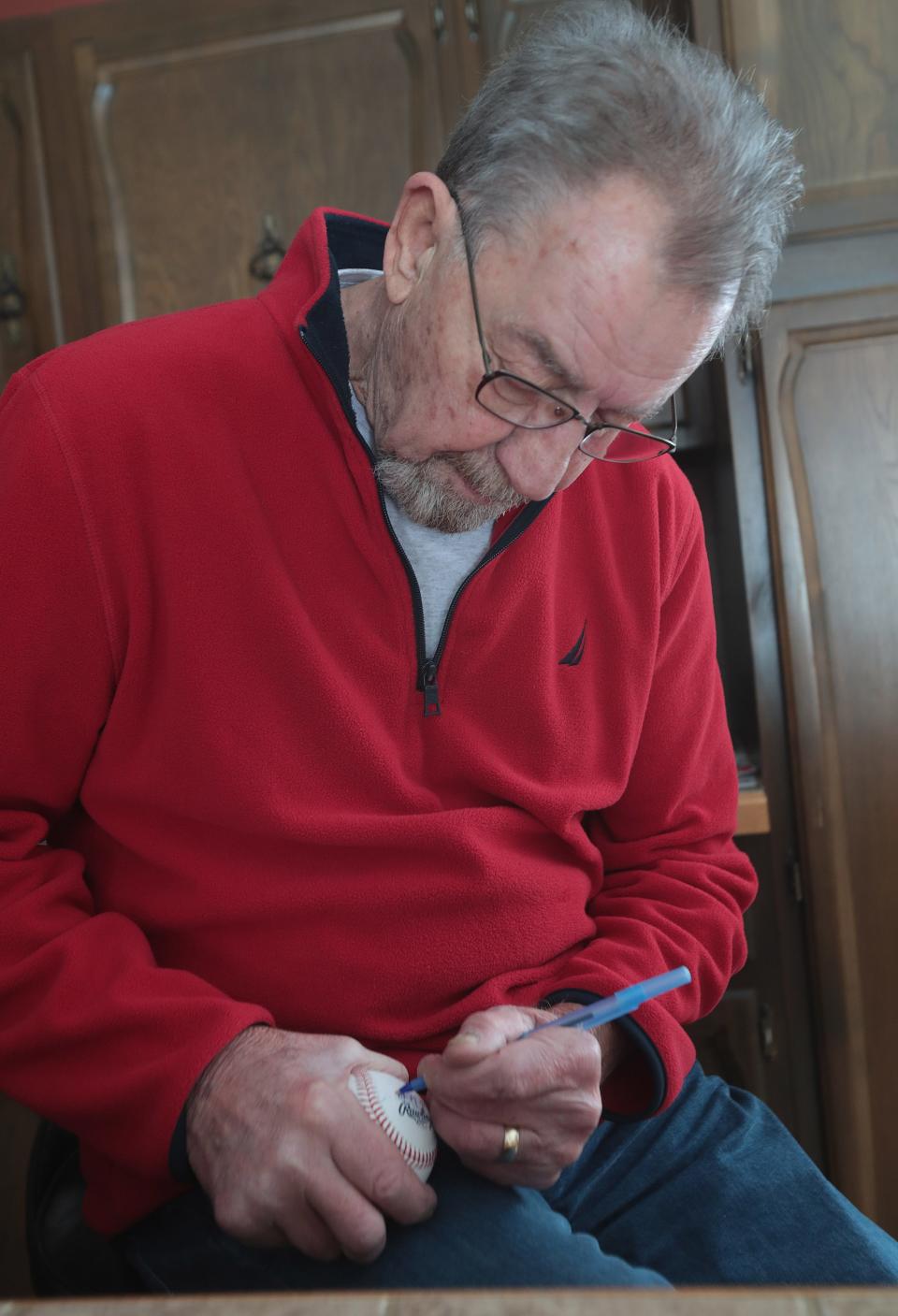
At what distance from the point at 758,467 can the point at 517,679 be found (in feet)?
3.65

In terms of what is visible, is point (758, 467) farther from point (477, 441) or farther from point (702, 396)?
point (477, 441)

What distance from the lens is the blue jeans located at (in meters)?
0.89

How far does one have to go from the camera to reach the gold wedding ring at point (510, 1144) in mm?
937

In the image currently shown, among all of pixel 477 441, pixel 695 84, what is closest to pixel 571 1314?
pixel 477 441

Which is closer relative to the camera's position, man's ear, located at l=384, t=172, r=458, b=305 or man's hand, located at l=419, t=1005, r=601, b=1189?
man's hand, located at l=419, t=1005, r=601, b=1189

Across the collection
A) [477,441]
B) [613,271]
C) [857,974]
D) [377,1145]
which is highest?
[613,271]

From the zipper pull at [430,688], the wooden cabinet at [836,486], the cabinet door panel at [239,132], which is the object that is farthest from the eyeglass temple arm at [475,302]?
the cabinet door panel at [239,132]

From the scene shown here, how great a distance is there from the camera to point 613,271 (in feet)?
3.12

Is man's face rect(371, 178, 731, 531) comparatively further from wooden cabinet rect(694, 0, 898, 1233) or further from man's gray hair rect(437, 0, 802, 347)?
wooden cabinet rect(694, 0, 898, 1233)

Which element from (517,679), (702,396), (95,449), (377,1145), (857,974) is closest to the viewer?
(377,1145)

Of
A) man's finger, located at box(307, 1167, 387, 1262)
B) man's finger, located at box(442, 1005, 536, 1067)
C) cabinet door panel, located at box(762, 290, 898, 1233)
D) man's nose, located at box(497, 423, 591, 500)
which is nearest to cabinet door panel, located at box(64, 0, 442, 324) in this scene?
cabinet door panel, located at box(762, 290, 898, 1233)

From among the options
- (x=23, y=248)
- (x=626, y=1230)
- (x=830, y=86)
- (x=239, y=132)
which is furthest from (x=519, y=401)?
(x=23, y=248)

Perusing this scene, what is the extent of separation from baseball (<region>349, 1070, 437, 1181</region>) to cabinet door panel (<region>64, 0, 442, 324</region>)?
1.91m

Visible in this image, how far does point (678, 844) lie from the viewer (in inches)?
51.0
